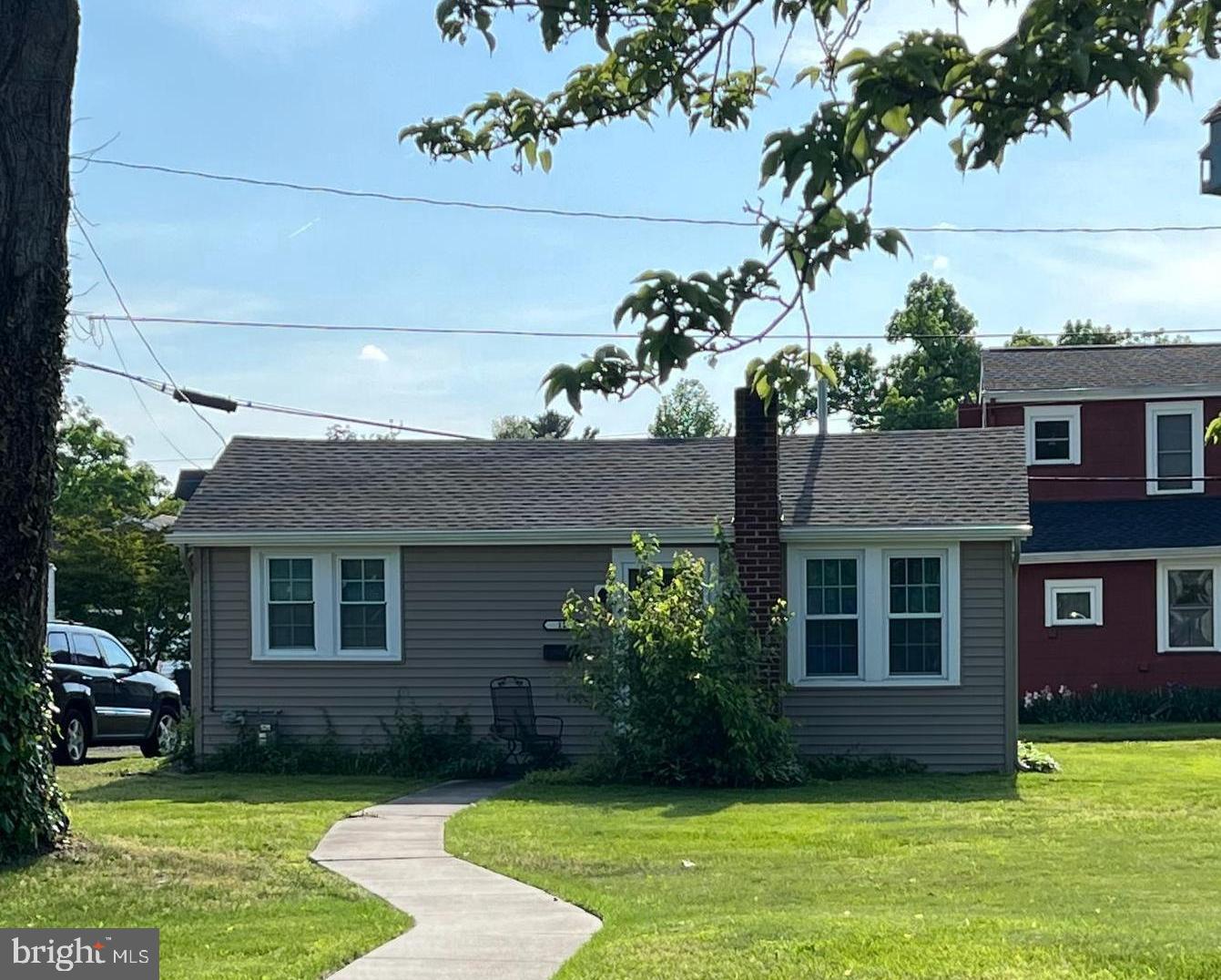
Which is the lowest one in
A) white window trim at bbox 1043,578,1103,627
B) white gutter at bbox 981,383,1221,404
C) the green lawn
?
the green lawn

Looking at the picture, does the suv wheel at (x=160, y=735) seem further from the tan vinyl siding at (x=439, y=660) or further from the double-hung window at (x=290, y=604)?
the double-hung window at (x=290, y=604)

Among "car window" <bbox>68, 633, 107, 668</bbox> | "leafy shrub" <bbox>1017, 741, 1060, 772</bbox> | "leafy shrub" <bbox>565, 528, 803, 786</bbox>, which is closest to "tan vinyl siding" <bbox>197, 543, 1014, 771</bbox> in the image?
"leafy shrub" <bbox>565, 528, 803, 786</bbox>

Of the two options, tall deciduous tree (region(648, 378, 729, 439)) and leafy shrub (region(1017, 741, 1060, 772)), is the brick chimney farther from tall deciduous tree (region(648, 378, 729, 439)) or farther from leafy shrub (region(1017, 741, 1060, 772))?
tall deciduous tree (region(648, 378, 729, 439))

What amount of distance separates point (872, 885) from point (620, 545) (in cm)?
882

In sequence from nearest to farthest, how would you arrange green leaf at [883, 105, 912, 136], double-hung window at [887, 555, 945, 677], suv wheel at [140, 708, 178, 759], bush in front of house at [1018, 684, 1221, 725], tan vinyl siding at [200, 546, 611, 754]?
green leaf at [883, 105, 912, 136]
double-hung window at [887, 555, 945, 677]
tan vinyl siding at [200, 546, 611, 754]
suv wheel at [140, 708, 178, 759]
bush in front of house at [1018, 684, 1221, 725]

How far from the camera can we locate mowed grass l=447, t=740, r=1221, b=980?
24.2 ft

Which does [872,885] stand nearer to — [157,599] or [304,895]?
[304,895]

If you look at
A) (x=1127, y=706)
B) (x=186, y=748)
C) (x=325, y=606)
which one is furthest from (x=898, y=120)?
(x=1127, y=706)

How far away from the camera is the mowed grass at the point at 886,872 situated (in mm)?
7379

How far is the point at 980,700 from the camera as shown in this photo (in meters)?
17.6

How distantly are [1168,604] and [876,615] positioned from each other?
11.3 meters

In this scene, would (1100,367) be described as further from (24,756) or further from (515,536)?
(24,756)

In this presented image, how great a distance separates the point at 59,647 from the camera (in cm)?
2034

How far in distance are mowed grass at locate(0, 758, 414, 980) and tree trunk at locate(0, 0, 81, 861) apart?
2.53ft
